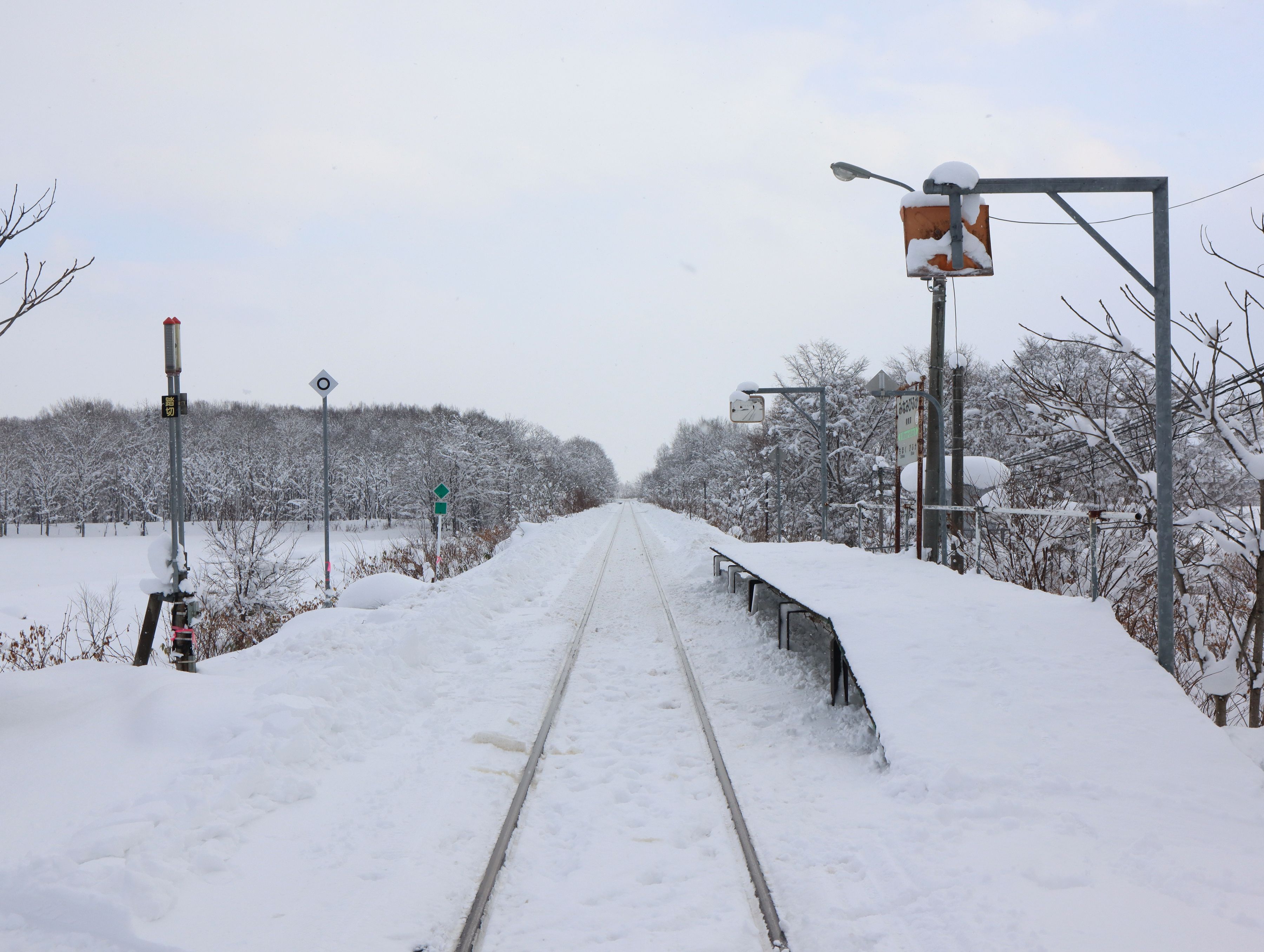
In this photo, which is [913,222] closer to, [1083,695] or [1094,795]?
[1083,695]

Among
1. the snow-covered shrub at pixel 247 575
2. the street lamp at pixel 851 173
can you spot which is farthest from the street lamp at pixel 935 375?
the snow-covered shrub at pixel 247 575

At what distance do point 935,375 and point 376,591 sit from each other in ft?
34.5

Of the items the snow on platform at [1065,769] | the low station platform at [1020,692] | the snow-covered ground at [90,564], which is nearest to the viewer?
the snow on platform at [1065,769]

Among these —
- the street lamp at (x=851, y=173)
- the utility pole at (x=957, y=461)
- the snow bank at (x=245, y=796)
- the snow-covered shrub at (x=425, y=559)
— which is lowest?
the snow-covered shrub at (x=425, y=559)

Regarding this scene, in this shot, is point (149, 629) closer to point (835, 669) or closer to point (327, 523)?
point (327, 523)

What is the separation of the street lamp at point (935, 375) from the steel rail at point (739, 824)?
518 centimetres

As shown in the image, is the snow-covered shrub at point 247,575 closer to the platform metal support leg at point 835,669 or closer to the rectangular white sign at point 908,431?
the platform metal support leg at point 835,669

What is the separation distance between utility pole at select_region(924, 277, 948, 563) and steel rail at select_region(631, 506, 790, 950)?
16.8 feet

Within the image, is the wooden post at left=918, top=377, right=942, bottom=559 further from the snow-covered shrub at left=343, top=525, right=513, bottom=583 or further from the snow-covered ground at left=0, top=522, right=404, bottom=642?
the snow-covered shrub at left=343, top=525, right=513, bottom=583

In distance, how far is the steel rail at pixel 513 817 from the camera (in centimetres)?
342

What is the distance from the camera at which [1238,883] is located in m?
3.62

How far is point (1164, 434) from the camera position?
619 centimetres

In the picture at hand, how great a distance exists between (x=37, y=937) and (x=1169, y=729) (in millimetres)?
6747

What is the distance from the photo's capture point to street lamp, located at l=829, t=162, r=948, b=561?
1056 cm
